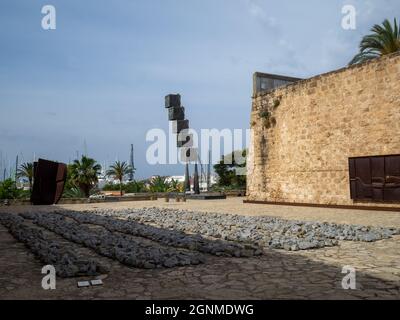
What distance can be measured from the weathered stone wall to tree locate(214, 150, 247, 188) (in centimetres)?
1450

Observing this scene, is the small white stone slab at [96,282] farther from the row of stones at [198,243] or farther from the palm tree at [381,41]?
the palm tree at [381,41]

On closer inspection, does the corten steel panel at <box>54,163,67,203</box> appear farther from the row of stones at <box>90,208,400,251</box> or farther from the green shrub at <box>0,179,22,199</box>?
the row of stones at <box>90,208,400,251</box>

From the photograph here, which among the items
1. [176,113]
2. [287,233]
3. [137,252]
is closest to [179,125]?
[176,113]

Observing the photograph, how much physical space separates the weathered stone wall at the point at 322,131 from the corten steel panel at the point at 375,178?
0.29 metres

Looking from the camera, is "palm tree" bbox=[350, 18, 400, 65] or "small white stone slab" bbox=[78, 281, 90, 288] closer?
"small white stone slab" bbox=[78, 281, 90, 288]

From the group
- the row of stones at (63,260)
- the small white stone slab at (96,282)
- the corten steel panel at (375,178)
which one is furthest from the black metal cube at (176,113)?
the small white stone slab at (96,282)

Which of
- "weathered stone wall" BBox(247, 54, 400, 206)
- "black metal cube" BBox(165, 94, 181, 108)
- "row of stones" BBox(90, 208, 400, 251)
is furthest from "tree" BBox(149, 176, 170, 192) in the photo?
"row of stones" BBox(90, 208, 400, 251)

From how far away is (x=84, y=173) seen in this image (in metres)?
29.9

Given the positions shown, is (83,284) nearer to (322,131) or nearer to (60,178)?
(322,131)

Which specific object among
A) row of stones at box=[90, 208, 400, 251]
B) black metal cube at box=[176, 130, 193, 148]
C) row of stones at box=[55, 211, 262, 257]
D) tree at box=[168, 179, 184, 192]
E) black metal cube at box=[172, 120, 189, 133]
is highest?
black metal cube at box=[172, 120, 189, 133]

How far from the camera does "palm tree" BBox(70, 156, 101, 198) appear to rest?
2975 cm

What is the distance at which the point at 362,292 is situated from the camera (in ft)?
11.2
